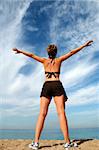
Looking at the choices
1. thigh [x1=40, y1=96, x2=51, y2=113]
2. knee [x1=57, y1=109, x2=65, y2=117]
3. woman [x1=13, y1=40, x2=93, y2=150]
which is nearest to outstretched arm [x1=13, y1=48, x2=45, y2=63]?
woman [x1=13, y1=40, x2=93, y2=150]

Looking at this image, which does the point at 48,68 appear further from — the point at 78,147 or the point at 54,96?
the point at 78,147

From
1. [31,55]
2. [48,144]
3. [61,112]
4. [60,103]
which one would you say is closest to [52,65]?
[31,55]

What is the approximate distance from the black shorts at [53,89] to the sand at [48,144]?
5.57ft

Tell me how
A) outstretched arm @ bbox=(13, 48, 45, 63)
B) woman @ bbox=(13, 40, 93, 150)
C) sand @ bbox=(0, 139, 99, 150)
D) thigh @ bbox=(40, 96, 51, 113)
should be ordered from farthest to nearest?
1. sand @ bbox=(0, 139, 99, 150)
2. outstretched arm @ bbox=(13, 48, 45, 63)
3. thigh @ bbox=(40, 96, 51, 113)
4. woman @ bbox=(13, 40, 93, 150)

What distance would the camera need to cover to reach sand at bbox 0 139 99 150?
423 inches

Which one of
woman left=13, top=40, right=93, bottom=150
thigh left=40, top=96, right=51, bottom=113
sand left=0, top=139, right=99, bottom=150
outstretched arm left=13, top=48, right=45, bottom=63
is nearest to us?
woman left=13, top=40, right=93, bottom=150

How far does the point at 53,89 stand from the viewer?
1033 centimetres

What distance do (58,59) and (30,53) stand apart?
895 mm

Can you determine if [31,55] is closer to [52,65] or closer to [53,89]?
[52,65]

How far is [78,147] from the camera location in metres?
10.5

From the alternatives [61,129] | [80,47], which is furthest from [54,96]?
[80,47]

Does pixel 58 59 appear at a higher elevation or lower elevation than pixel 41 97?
higher

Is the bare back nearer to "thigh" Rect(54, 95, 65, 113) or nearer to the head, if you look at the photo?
the head

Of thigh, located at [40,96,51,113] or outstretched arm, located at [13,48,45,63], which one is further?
outstretched arm, located at [13,48,45,63]
